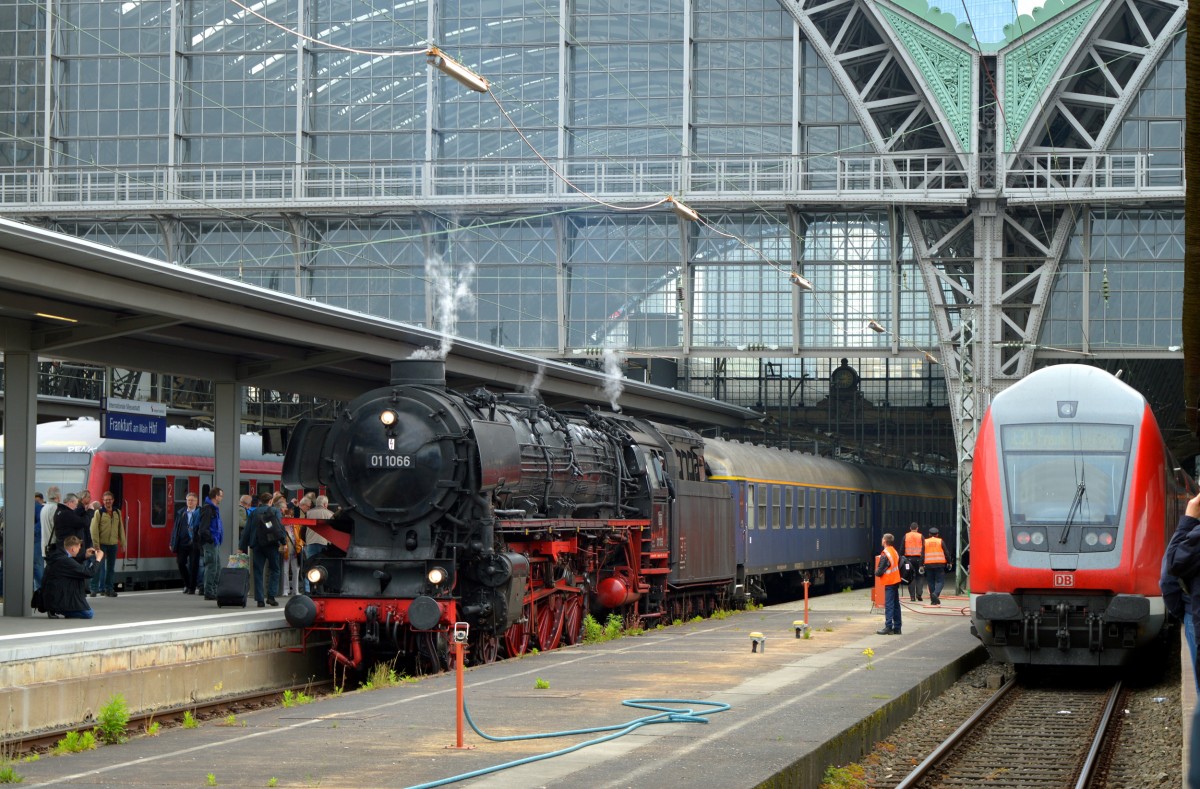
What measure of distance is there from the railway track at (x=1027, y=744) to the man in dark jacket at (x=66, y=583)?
9740mm

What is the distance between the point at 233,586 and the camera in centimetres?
1889

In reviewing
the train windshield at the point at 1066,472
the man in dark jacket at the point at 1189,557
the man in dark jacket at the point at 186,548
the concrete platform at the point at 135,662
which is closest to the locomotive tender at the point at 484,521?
the concrete platform at the point at 135,662

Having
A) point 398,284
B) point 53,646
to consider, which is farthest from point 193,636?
point 398,284

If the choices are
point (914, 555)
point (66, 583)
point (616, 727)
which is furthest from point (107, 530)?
point (914, 555)

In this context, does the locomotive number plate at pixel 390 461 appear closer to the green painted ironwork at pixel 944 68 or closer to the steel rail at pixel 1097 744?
the steel rail at pixel 1097 744

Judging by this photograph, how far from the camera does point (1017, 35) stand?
35.2 m

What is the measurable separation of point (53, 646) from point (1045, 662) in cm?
953

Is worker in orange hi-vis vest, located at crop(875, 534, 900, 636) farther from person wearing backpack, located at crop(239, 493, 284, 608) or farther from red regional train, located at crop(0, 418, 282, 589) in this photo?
red regional train, located at crop(0, 418, 282, 589)

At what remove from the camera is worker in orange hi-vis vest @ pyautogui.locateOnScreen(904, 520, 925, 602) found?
87.5ft

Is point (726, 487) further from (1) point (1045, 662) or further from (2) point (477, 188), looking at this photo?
(2) point (477, 188)

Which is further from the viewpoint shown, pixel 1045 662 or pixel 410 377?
pixel 410 377

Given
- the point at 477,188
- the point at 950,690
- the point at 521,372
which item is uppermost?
the point at 477,188

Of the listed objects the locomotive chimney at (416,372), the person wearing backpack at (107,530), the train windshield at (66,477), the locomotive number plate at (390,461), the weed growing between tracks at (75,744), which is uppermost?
the locomotive chimney at (416,372)

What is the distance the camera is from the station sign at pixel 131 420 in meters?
21.5
